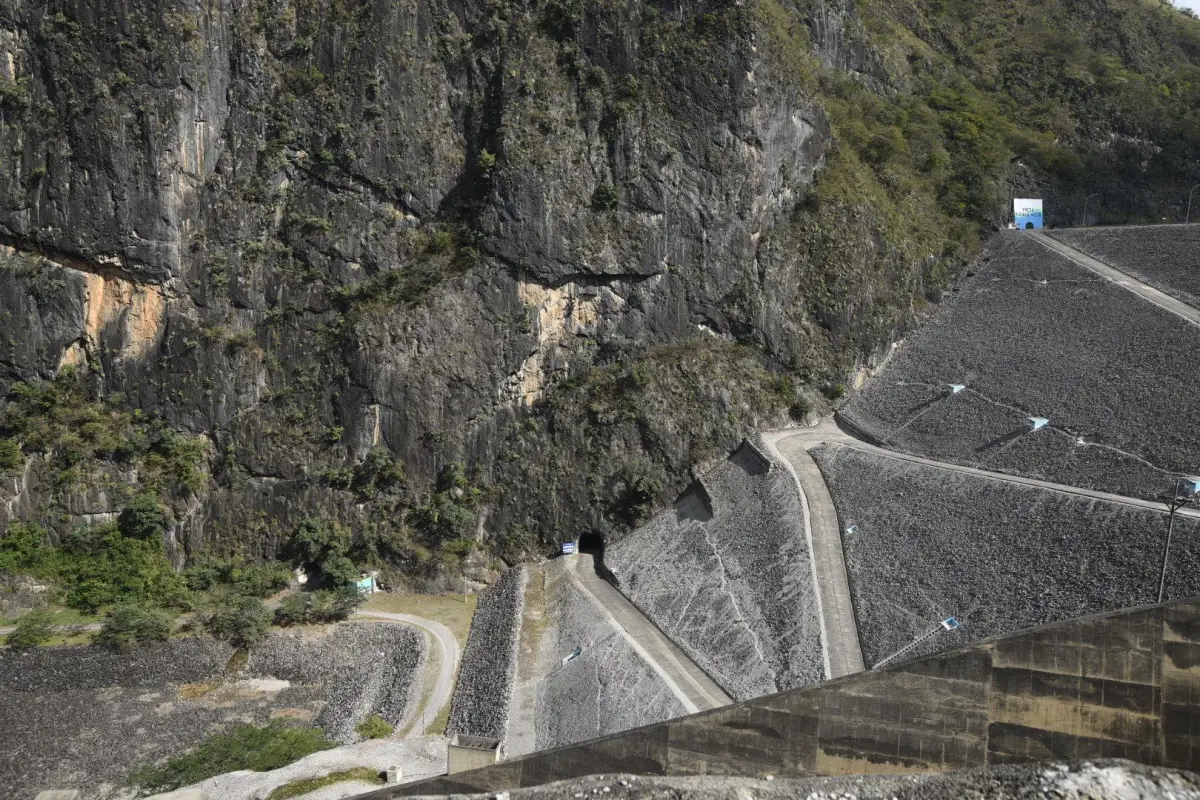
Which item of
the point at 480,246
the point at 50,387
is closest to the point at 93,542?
the point at 50,387

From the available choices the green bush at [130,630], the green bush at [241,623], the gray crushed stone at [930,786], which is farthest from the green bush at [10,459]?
the gray crushed stone at [930,786]

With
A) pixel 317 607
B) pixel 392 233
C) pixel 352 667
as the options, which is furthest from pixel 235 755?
pixel 392 233

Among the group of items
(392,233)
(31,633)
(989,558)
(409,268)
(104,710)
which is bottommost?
(104,710)

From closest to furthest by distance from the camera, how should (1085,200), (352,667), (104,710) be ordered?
(104,710) → (352,667) → (1085,200)

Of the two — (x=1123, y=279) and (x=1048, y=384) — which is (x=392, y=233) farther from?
(x=1123, y=279)

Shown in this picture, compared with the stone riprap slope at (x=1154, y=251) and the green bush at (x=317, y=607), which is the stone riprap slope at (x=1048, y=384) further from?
the green bush at (x=317, y=607)

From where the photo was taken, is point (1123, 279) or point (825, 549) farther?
point (1123, 279)

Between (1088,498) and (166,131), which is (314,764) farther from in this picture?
(166,131)
